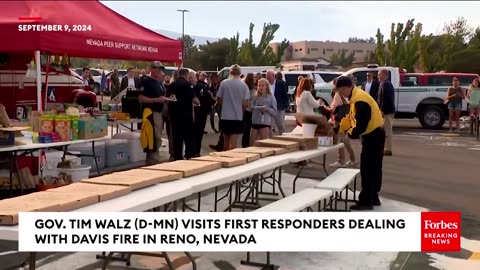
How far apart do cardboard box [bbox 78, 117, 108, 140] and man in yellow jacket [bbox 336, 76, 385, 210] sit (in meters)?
3.45

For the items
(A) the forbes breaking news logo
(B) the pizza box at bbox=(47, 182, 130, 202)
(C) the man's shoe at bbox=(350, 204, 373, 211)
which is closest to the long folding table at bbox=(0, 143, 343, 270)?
(B) the pizza box at bbox=(47, 182, 130, 202)

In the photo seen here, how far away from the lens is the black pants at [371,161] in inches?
285

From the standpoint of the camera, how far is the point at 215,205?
7.41m

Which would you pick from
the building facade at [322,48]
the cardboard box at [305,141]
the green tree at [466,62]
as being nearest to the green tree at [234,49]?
the green tree at [466,62]

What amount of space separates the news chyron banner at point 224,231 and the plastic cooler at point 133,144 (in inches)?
276

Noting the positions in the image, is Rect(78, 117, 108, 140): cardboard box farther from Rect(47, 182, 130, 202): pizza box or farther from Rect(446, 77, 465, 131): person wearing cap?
Rect(446, 77, 465, 131): person wearing cap

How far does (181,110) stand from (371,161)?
160 inches

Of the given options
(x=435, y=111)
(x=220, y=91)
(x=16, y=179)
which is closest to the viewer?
(x=16, y=179)

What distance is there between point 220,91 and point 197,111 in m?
2.57

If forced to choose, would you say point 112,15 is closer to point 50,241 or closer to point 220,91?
point 220,91

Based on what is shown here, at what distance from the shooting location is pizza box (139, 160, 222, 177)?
530 cm

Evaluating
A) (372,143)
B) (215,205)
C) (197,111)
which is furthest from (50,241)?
(197,111)

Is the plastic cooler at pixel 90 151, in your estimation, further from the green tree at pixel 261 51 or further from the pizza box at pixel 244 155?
the green tree at pixel 261 51

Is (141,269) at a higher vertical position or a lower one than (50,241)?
lower
